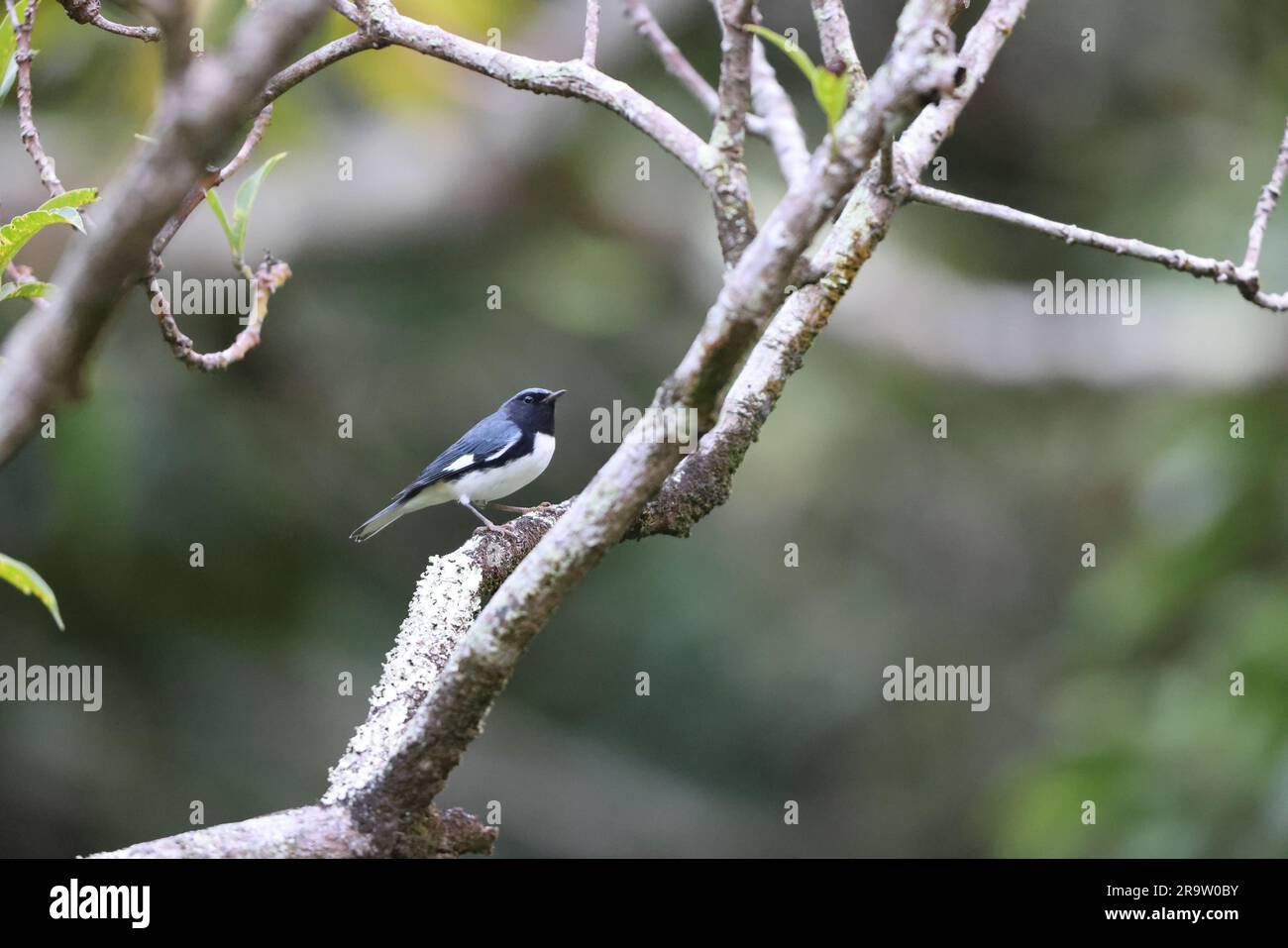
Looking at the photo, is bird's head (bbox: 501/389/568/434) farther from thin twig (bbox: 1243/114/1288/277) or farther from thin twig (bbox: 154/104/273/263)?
thin twig (bbox: 1243/114/1288/277)

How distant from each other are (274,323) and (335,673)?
334cm

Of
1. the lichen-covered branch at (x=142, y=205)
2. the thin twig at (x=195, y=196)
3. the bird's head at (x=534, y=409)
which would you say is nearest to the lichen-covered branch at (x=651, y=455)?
the lichen-covered branch at (x=142, y=205)

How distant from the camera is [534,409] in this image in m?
5.77

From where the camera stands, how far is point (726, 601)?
44.5ft

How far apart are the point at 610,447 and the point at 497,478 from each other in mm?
6789

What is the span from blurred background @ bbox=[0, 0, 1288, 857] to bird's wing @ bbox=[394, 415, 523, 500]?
3248mm

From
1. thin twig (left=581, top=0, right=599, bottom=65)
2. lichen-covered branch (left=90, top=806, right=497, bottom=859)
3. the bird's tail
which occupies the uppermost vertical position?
thin twig (left=581, top=0, right=599, bottom=65)

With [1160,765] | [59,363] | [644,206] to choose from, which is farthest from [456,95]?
[59,363]

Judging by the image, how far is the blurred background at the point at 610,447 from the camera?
9234 millimetres

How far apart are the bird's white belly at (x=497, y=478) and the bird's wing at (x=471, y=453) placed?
5 cm

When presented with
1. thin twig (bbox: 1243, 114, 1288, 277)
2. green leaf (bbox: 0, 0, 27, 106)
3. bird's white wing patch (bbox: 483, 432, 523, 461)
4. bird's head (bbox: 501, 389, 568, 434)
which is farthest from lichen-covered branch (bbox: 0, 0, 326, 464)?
bird's head (bbox: 501, 389, 568, 434)

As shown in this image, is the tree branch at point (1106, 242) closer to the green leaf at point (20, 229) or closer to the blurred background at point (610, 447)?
the green leaf at point (20, 229)

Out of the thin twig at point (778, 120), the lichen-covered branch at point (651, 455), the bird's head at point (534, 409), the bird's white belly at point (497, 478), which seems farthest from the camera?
the bird's head at point (534, 409)

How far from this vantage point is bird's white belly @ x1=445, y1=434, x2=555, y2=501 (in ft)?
17.4
